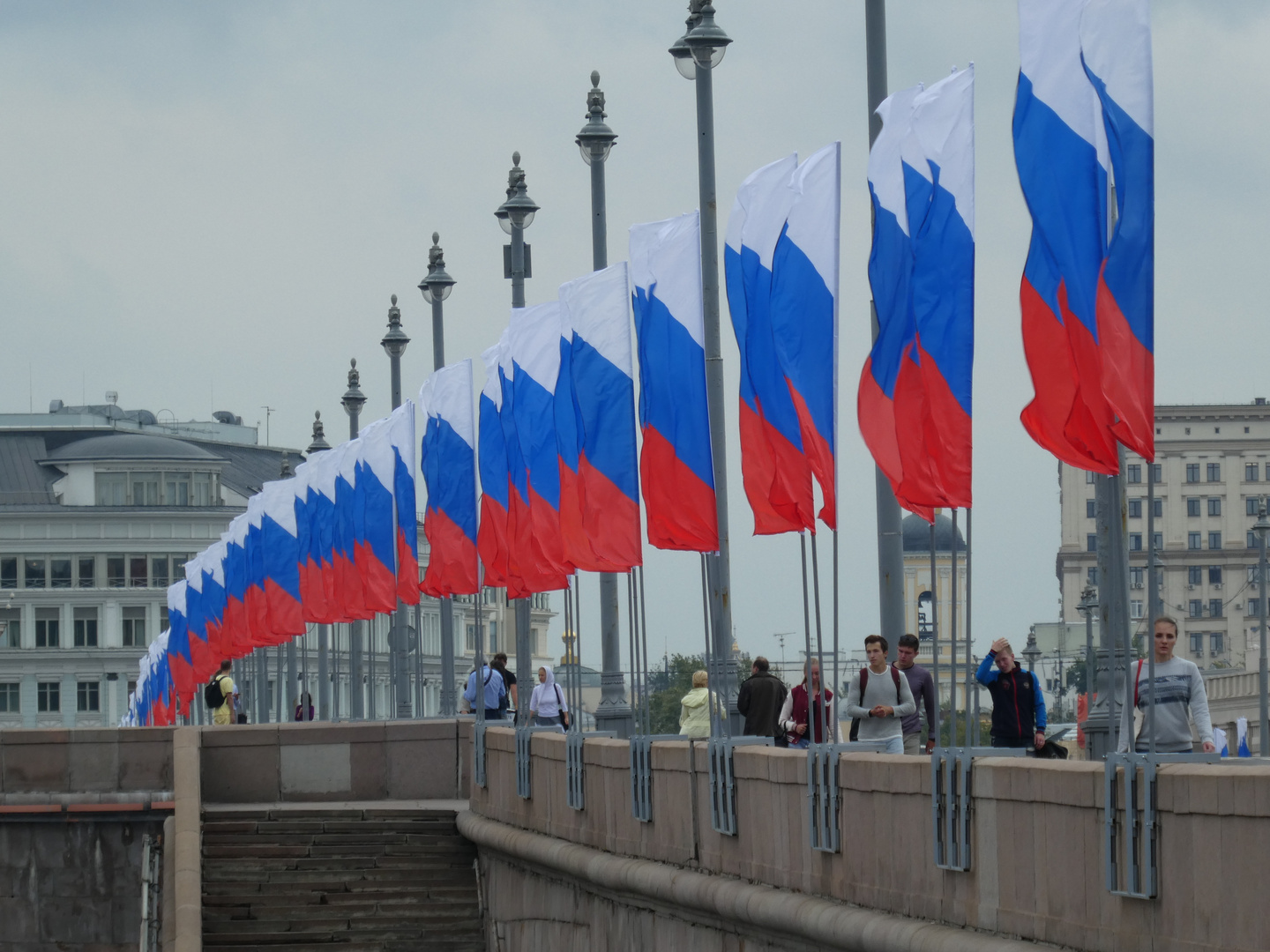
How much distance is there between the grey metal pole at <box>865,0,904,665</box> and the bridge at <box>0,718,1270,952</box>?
1614 mm

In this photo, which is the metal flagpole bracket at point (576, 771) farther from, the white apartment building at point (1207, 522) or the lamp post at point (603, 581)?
the white apartment building at point (1207, 522)

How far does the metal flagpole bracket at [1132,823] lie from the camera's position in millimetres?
12078

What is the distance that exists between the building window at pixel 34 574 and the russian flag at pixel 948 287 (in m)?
108

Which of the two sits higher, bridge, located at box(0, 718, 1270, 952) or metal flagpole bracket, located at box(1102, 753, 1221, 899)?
metal flagpole bracket, located at box(1102, 753, 1221, 899)

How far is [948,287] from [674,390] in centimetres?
537

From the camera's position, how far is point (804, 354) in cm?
1823

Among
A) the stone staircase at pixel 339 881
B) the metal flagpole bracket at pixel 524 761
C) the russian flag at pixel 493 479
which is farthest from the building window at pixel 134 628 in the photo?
the metal flagpole bracket at pixel 524 761

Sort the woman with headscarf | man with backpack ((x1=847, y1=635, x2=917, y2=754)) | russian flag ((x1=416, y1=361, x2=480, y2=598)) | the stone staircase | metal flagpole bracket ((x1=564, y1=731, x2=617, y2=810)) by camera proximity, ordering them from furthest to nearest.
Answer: the woman with headscarf
russian flag ((x1=416, y1=361, x2=480, y2=598))
the stone staircase
metal flagpole bracket ((x1=564, y1=731, x2=617, y2=810))
man with backpack ((x1=847, y1=635, x2=917, y2=754))

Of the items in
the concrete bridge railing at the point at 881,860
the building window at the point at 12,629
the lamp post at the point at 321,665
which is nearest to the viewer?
the concrete bridge railing at the point at 881,860

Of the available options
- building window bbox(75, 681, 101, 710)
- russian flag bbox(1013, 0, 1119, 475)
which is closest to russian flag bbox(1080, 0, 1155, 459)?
russian flag bbox(1013, 0, 1119, 475)

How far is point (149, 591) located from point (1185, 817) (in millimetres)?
111850

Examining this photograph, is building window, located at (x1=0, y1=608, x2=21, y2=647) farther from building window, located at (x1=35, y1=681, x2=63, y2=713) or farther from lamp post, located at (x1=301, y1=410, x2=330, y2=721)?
lamp post, located at (x1=301, y1=410, x2=330, y2=721)

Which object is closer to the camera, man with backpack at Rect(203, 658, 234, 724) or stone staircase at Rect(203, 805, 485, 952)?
stone staircase at Rect(203, 805, 485, 952)

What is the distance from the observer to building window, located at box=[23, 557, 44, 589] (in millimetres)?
119887
